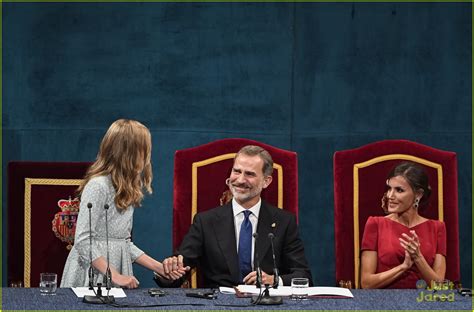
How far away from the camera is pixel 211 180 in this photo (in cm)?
443

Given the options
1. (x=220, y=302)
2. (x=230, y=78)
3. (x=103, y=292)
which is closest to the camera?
(x=220, y=302)

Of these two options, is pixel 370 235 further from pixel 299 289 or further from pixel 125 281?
pixel 125 281

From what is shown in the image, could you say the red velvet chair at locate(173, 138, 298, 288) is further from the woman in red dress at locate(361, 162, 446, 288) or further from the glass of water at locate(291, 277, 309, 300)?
the glass of water at locate(291, 277, 309, 300)

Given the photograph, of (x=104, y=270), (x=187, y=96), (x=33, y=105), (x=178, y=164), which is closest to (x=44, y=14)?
(x=33, y=105)

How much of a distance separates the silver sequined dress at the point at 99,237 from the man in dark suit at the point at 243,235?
238 millimetres

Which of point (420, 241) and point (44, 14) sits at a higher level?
point (44, 14)

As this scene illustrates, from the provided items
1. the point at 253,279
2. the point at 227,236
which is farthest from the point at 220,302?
the point at 227,236

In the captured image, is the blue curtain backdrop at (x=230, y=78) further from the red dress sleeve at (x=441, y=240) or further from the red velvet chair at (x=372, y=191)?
the red dress sleeve at (x=441, y=240)

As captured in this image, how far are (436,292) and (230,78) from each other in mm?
2155

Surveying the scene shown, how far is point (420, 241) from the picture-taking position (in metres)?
4.32

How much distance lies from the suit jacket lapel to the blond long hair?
40 cm

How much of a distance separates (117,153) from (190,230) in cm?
48

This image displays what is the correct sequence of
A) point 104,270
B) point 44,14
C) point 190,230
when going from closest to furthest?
point 104,270 → point 190,230 → point 44,14

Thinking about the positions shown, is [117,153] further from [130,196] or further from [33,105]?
[33,105]
